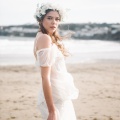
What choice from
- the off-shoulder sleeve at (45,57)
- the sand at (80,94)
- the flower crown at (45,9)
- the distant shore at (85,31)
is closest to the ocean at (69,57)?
the sand at (80,94)

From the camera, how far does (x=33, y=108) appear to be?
246 inches

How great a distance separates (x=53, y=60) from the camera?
7.28 ft

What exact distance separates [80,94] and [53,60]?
5462mm

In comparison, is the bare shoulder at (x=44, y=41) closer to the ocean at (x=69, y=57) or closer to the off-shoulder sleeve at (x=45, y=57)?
the off-shoulder sleeve at (x=45, y=57)

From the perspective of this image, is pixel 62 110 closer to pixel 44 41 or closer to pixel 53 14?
pixel 44 41

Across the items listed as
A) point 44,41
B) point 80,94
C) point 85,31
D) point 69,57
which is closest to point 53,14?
point 44,41

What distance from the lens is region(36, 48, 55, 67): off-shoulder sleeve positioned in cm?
216

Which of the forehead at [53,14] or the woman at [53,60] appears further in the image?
the forehead at [53,14]

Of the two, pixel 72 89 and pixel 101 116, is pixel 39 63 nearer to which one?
pixel 72 89

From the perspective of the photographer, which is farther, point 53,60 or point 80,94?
point 80,94

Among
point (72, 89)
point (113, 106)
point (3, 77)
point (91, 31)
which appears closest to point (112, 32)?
point (91, 31)

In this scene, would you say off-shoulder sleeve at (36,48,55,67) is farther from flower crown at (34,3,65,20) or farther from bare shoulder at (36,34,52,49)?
flower crown at (34,3,65,20)

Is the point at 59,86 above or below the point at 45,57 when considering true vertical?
below

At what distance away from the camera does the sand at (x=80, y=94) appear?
586 centimetres
